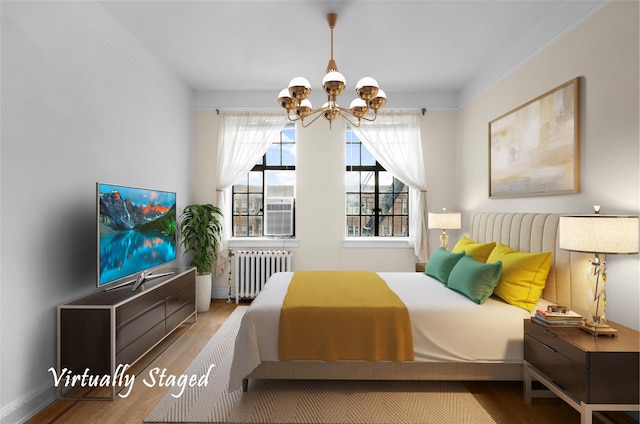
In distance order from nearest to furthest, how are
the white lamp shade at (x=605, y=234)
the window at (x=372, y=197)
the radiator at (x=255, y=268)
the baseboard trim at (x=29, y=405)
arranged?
the white lamp shade at (x=605, y=234) → the baseboard trim at (x=29, y=405) → the radiator at (x=255, y=268) → the window at (x=372, y=197)

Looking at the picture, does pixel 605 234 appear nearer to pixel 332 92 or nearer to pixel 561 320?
pixel 561 320

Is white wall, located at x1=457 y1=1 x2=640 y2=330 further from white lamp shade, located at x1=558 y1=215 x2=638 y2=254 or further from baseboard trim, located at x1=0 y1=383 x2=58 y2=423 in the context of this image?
baseboard trim, located at x1=0 y1=383 x2=58 y2=423

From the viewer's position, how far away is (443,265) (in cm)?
316

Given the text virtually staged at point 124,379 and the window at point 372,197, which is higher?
the window at point 372,197

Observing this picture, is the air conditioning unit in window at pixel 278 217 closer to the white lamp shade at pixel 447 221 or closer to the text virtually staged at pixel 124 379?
the white lamp shade at pixel 447 221

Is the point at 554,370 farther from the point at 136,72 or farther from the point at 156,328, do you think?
the point at 136,72

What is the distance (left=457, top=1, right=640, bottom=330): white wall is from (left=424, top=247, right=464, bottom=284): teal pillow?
803 mm

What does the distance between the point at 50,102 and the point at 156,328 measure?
1.82 m

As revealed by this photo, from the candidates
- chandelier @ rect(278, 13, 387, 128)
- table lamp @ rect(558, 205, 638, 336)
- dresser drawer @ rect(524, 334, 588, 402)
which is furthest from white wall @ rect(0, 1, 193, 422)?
table lamp @ rect(558, 205, 638, 336)

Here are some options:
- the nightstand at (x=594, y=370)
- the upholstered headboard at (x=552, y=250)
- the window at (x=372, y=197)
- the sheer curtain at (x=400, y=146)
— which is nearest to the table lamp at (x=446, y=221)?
the sheer curtain at (x=400, y=146)

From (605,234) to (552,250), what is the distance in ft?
2.58

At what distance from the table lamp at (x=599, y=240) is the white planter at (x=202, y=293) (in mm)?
3662

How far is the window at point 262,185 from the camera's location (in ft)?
16.2

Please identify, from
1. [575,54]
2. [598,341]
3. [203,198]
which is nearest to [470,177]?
[575,54]
